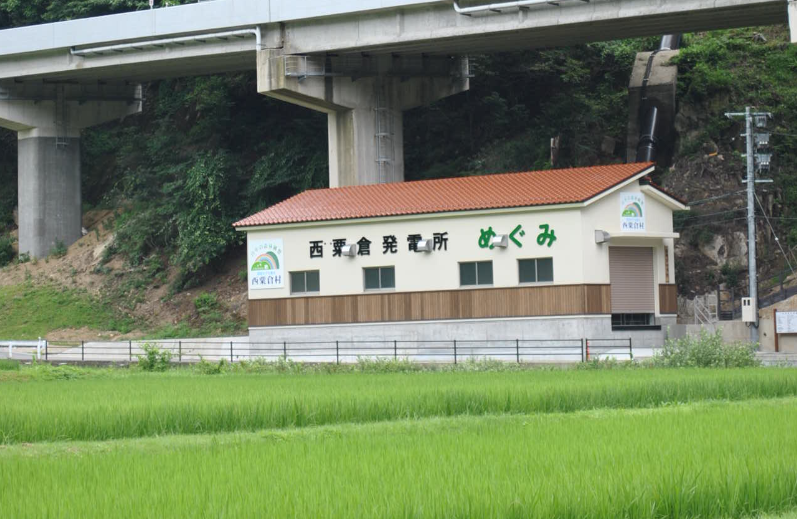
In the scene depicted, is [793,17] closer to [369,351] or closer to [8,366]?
[369,351]

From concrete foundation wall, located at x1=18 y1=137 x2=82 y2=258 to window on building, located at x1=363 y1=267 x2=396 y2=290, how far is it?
81.4ft

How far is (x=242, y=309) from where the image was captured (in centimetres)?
5259

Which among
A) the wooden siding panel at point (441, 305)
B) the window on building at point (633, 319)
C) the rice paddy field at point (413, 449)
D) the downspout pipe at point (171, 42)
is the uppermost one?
the downspout pipe at point (171, 42)

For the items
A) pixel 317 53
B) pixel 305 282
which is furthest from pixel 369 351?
pixel 317 53

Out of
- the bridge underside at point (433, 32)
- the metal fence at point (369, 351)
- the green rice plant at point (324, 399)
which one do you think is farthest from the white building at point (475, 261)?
the green rice plant at point (324, 399)

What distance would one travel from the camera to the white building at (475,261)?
3797 centimetres

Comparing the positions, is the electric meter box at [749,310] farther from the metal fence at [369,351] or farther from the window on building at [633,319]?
the metal fence at [369,351]

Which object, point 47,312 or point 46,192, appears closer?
point 47,312

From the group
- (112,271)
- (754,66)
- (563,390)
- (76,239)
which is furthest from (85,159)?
(563,390)

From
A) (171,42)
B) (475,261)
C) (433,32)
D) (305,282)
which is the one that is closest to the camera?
(475,261)

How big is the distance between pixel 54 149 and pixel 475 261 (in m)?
28.6

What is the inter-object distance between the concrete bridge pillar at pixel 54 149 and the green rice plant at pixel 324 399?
34986 mm

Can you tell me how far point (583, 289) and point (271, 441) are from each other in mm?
22425

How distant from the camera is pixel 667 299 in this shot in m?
41.0
